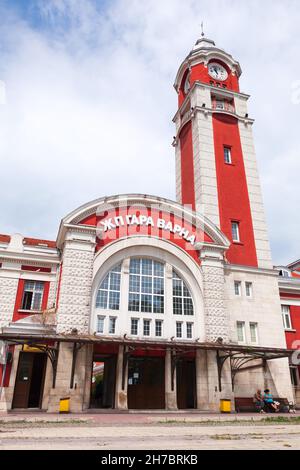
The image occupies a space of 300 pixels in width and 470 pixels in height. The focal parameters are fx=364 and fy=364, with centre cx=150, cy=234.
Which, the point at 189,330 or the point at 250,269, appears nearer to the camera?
the point at 189,330

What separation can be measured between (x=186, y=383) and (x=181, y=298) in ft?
17.6

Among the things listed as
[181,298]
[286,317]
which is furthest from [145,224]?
[286,317]

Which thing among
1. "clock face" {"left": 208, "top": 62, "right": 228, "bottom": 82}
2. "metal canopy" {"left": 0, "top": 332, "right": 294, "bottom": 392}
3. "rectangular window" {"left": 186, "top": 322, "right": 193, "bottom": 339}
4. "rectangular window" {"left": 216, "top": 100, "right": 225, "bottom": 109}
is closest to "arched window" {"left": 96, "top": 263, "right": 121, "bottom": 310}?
"metal canopy" {"left": 0, "top": 332, "right": 294, "bottom": 392}

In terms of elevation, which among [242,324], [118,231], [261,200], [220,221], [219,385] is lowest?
[219,385]

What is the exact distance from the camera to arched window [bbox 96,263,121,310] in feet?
72.6

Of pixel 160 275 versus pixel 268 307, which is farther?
pixel 268 307

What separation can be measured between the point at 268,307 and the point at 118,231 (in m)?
12.2

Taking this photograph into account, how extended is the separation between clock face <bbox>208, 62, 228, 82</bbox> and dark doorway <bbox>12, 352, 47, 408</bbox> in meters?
29.4

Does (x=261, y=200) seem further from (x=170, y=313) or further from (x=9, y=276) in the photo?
(x=9, y=276)

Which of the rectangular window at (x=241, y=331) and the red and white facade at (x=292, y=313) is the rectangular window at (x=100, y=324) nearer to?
the rectangular window at (x=241, y=331)

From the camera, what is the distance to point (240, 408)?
73.9 ft

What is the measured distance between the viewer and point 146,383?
72.5 ft

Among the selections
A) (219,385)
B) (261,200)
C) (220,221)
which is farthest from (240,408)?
(261,200)

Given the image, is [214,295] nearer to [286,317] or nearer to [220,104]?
[286,317]
